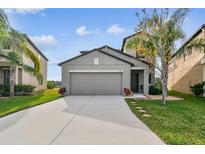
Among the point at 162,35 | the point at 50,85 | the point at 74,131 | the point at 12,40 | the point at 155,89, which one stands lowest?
the point at 74,131

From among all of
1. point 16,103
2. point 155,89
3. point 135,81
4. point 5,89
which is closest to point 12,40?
point 16,103

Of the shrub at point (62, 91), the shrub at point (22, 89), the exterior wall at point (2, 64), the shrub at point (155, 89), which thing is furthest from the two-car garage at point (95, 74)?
the exterior wall at point (2, 64)

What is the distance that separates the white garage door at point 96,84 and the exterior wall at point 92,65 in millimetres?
532

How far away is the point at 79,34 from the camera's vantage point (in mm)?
22109

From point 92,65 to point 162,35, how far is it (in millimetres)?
8395

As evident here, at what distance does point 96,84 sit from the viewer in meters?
23.0

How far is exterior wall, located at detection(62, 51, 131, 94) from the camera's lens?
23.0 metres

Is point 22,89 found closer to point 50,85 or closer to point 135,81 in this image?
point 135,81

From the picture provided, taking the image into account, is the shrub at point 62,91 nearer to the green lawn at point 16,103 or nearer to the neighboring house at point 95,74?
the neighboring house at point 95,74

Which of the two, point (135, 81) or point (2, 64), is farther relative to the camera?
point (135, 81)

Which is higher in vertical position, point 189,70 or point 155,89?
point 189,70
